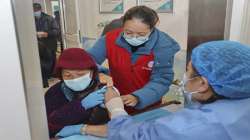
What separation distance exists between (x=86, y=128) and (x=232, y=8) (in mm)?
724

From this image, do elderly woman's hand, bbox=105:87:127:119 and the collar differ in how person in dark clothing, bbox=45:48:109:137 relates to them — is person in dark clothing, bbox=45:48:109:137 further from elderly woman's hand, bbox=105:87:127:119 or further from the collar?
the collar

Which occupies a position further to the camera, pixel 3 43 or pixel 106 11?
pixel 106 11

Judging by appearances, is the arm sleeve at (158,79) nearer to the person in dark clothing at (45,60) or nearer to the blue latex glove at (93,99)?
the blue latex glove at (93,99)

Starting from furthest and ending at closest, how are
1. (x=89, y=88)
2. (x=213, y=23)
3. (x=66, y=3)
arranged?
(x=213, y=23), (x=89, y=88), (x=66, y=3)

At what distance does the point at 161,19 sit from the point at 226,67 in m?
0.46

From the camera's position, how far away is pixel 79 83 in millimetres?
912

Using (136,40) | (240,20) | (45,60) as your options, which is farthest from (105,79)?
(240,20)

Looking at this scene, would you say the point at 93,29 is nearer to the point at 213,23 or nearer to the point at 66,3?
the point at 66,3

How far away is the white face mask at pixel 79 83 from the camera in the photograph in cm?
91

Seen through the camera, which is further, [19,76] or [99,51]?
[99,51]

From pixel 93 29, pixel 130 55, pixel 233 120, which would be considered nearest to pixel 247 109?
pixel 233 120

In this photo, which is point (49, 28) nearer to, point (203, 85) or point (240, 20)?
point (203, 85)

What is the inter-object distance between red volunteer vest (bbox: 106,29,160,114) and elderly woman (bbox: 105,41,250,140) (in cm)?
31

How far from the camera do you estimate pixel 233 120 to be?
2.11 ft
